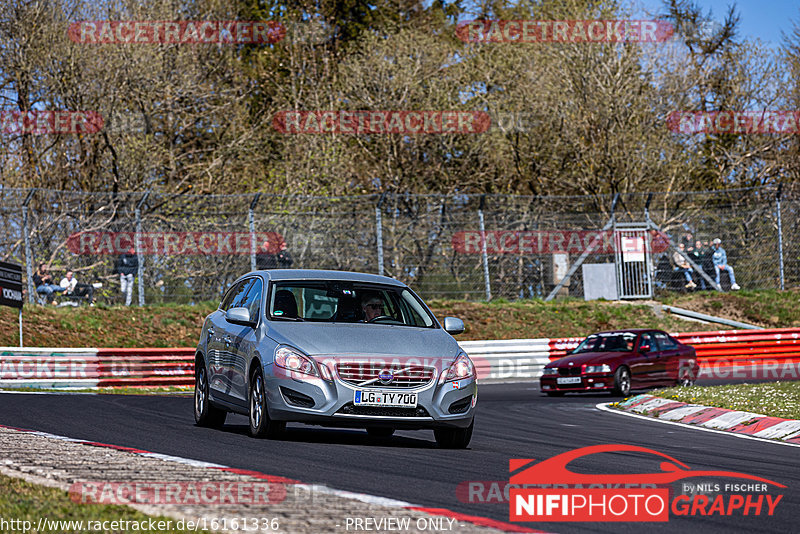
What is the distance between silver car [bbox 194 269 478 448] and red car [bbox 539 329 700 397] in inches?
399

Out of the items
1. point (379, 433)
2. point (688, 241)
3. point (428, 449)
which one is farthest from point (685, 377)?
point (428, 449)

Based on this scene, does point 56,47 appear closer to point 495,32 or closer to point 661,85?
point 495,32

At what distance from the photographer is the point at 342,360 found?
32.4ft

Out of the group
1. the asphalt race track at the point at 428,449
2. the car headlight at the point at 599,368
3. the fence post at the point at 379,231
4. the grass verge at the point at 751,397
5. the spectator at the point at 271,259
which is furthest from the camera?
the fence post at the point at 379,231

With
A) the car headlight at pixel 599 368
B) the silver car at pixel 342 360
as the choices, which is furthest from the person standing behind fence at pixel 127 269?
the silver car at pixel 342 360

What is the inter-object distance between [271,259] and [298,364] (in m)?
17.3

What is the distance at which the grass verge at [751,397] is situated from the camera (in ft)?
46.4

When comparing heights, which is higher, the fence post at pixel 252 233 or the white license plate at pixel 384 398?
the fence post at pixel 252 233

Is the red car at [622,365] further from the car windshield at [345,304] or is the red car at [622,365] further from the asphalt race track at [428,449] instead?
the car windshield at [345,304]

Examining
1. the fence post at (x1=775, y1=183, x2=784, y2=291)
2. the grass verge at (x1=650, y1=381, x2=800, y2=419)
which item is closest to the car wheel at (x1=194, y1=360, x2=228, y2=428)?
the grass verge at (x1=650, y1=381, x2=800, y2=419)

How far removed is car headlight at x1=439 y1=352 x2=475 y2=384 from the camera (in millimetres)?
10164

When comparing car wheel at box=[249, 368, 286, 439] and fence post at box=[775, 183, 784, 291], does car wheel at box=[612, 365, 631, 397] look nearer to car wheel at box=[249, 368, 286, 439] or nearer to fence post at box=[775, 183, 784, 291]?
car wheel at box=[249, 368, 286, 439]

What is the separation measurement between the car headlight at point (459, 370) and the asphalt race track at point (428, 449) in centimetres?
67

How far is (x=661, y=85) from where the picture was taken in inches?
1515
